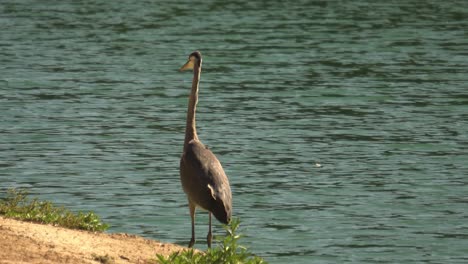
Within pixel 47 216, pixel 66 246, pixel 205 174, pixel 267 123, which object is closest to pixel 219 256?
pixel 66 246

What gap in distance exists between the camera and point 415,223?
55.3 ft

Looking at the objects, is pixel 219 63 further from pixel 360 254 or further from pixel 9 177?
pixel 360 254

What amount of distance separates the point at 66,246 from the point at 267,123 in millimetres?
13445

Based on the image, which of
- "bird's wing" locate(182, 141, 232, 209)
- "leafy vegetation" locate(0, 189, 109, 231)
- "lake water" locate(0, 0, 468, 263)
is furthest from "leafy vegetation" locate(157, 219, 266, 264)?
"lake water" locate(0, 0, 468, 263)

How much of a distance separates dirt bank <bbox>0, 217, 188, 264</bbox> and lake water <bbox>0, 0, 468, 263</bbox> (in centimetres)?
234

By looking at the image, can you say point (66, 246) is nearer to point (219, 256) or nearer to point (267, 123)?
point (219, 256)

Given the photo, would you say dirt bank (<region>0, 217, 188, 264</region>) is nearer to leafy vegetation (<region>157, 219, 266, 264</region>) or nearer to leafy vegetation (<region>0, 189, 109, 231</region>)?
leafy vegetation (<region>0, 189, 109, 231</region>)

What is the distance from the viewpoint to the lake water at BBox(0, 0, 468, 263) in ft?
55.2

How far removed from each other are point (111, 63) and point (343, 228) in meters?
19.1

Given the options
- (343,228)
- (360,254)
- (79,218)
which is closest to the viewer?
(79,218)

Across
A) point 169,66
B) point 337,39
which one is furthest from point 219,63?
point 337,39

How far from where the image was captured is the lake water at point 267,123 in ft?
55.2

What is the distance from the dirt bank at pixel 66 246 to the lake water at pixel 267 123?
7.67ft

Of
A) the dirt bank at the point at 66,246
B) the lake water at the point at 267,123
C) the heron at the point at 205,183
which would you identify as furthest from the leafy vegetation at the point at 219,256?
the lake water at the point at 267,123
